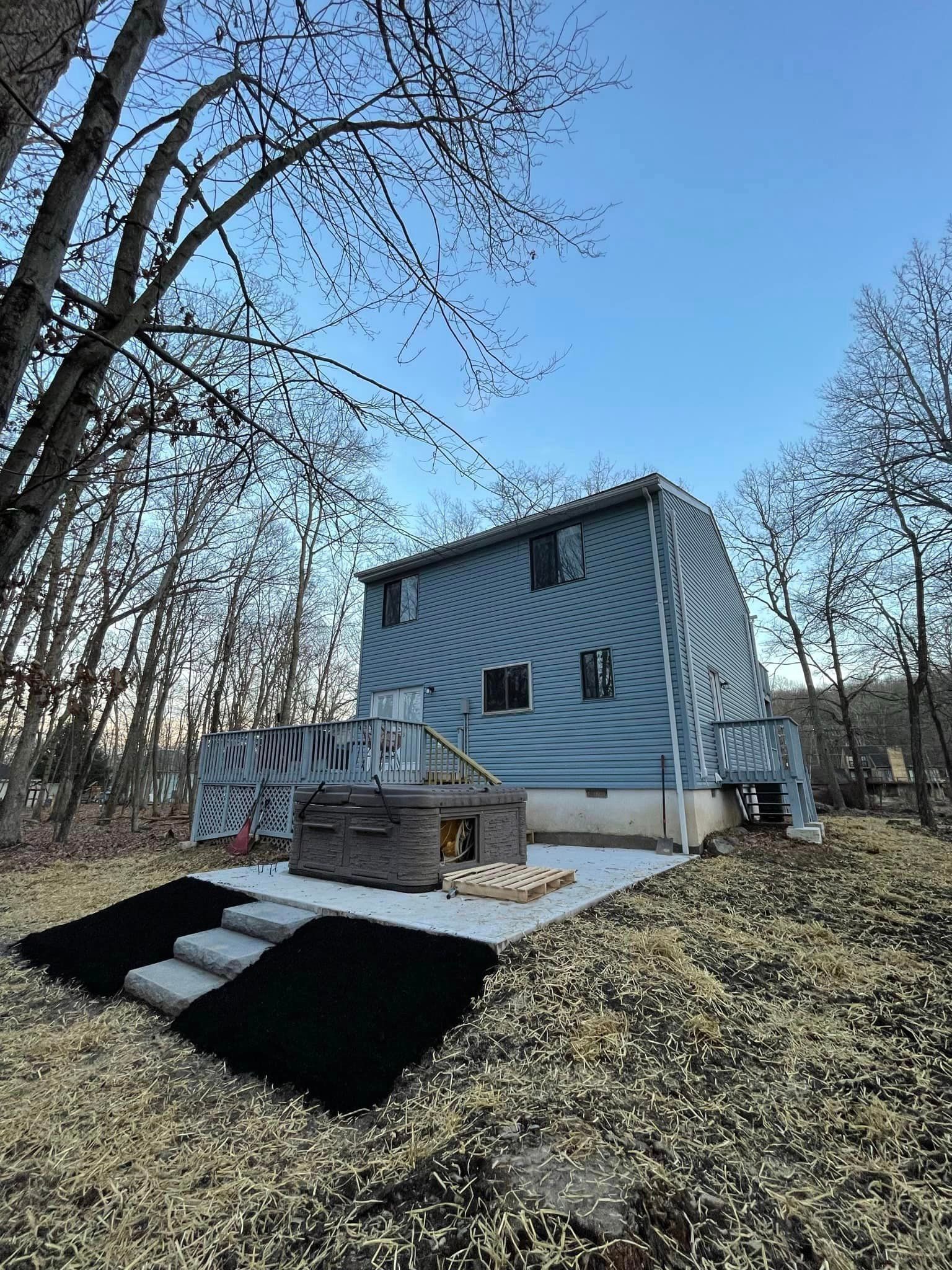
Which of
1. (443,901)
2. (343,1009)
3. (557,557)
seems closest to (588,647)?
(557,557)

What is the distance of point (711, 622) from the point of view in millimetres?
10875

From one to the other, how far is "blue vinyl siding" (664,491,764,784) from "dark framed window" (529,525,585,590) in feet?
5.84

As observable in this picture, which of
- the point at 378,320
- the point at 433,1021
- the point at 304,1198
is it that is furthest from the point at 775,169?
the point at 304,1198

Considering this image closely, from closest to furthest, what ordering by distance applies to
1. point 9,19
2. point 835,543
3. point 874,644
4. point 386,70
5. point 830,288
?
point 9,19
point 386,70
point 830,288
point 835,543
point 874,644

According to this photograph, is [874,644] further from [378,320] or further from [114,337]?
[114,337]

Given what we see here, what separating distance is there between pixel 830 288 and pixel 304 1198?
41.6ft

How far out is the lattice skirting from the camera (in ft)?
28.3

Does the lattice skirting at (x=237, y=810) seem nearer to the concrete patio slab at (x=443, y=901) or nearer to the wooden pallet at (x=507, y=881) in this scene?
the concrete patio slab at (x=443, y=901)

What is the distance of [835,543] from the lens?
10789mm

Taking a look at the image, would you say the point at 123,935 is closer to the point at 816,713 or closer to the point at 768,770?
the point at 768,770

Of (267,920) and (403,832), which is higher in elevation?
(403,832)

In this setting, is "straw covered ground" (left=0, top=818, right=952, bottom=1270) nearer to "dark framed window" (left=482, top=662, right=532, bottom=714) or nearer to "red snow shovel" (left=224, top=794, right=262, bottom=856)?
"red snow shovel" (left=224, top=794, right=262, bottom=856)

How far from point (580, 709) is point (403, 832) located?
5187 mm

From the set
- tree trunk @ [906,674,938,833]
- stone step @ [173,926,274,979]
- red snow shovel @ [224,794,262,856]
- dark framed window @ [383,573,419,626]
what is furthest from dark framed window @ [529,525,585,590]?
tree trunk @ [906,674,938,833]
